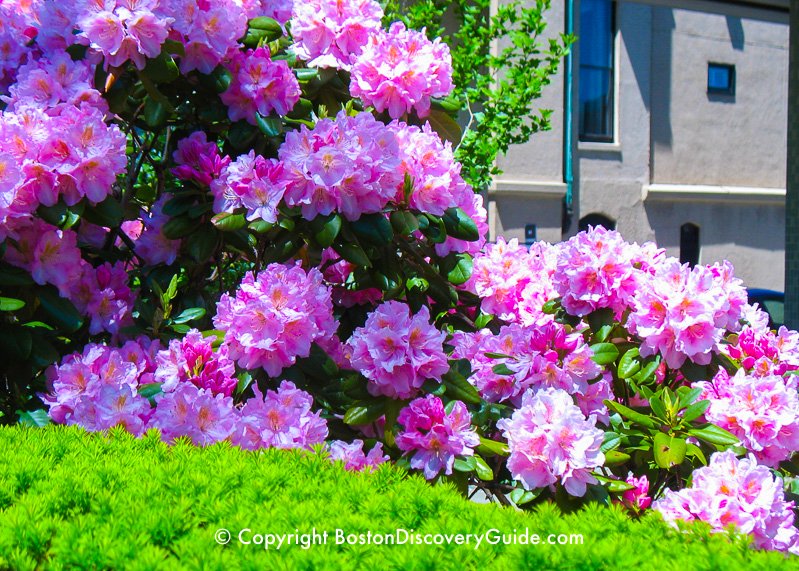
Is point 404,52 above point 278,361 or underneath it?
above

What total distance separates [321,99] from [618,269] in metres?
1.24

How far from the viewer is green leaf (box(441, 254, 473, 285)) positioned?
10.1 feet

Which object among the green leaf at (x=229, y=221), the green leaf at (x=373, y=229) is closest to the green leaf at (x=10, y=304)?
the green leaf at (x=229, y=221)

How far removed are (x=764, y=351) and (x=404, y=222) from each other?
118cm

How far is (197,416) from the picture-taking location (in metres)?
2.56

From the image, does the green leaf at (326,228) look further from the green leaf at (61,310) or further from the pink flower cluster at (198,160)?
the green leaf at (61,310)

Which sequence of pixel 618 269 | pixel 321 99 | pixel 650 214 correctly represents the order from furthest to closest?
pixel 650 214 → pixel 321 99 → pixel 618 269

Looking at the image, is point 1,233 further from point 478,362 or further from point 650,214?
point 650,214

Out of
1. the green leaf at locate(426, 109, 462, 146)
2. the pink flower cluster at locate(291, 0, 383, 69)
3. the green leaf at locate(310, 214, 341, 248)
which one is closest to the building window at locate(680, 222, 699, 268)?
the green leaf at locate(426, 109, 462, 146)

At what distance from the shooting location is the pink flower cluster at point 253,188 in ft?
9.39

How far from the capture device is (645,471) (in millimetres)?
2842

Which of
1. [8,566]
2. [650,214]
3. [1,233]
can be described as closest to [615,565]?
[8,566]

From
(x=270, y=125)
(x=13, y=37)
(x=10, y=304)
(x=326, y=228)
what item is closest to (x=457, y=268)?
(x=326, y=228)

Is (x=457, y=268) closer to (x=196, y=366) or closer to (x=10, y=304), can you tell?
(x=196, y=366)
